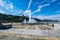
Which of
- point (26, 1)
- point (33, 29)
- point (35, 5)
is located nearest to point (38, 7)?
point (35, 5)

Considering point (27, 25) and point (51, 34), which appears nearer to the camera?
point (51, 34)

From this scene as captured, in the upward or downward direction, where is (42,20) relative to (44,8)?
downward

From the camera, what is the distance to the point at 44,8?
4070 mm

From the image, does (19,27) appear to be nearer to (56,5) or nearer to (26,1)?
(26,1)

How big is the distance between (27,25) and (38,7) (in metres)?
0.63

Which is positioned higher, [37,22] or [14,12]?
[14,12]

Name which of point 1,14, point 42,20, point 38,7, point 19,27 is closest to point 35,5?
point 38,7

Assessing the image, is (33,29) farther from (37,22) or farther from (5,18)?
(5,18)

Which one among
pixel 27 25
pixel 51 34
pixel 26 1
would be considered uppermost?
pixel 26 1

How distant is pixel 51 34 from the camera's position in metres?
3.95

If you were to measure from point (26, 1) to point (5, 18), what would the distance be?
0.79 metres

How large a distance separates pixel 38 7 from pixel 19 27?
2.66 ft

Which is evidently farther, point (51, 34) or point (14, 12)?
point (14, 12)

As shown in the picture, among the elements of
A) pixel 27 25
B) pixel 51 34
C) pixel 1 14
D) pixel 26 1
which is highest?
pixel 26 1
